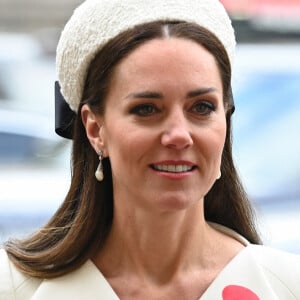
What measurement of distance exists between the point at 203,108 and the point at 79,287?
0.45 m

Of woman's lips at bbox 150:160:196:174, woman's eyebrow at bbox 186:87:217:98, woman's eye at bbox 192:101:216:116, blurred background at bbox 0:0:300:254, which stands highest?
woman's eyebrow at bbox 186:87:217:98

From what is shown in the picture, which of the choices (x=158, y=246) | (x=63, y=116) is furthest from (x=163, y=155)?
(x=63, y=116)

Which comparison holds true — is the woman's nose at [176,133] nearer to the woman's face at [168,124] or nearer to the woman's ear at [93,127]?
the woman's face at [168,124]

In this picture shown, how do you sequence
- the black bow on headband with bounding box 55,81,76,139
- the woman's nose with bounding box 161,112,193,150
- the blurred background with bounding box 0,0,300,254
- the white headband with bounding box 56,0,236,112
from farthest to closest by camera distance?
the blurred background with bounding box 0,0,300,254
the black bow on headband with bounding box 55,81,76,139
the white headband with bounding box 56,0,236,112
the woman's nose with bounding box 161,112,193,150

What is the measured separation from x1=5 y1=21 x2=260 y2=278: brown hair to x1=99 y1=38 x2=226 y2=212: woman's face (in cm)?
7

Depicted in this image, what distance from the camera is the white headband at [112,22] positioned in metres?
1.83

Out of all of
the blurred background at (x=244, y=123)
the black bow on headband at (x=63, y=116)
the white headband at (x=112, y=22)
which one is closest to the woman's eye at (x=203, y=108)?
the white headband at (x=112, y=22)

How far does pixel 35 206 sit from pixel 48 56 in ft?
9.52

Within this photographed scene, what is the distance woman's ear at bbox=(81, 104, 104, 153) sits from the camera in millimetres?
1900

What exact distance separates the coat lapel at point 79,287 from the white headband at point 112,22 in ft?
1.19

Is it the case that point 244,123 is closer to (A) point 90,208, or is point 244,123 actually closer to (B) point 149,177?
(A) point 90,208

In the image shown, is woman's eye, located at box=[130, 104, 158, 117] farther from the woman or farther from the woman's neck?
the woman's neck

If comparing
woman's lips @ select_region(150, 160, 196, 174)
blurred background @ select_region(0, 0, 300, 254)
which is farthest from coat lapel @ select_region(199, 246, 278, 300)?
blurred background @ select_region(0, 0, 300, 254)

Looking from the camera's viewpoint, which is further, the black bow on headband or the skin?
the black bow on headband
